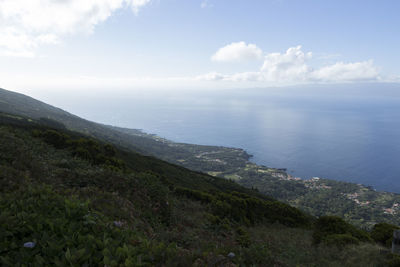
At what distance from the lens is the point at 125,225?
20.7 ft

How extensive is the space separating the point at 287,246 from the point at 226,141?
180073mm

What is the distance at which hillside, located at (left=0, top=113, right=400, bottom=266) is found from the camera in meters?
3.63

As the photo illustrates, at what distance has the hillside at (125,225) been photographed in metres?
3.63

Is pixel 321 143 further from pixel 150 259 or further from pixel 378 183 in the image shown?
pixel 150 259

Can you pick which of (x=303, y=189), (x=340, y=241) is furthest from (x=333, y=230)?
(x=303, y=189)

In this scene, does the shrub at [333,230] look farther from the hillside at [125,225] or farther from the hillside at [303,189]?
the hillside at [303,189]

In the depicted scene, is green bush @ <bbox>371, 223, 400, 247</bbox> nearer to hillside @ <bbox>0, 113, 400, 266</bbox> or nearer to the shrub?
hillside @ <bbox>0, 113, 400, 266</bbox>

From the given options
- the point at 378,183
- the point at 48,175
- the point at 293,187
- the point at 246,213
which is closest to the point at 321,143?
the point at 378,183

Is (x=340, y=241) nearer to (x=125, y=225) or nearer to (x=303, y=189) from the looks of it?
(x=125, y=225)

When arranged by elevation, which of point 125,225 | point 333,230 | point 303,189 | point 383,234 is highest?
point 125,225

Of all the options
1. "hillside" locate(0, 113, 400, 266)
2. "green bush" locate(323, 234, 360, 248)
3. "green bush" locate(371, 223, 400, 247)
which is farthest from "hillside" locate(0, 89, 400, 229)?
"green bush" locate(323, 234, 360, 248)

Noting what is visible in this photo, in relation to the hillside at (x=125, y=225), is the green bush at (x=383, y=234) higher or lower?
lower

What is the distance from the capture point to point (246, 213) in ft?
61.8

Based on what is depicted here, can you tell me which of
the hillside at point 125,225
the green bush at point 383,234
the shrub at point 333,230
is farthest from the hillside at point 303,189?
the hillside at point 125,225
